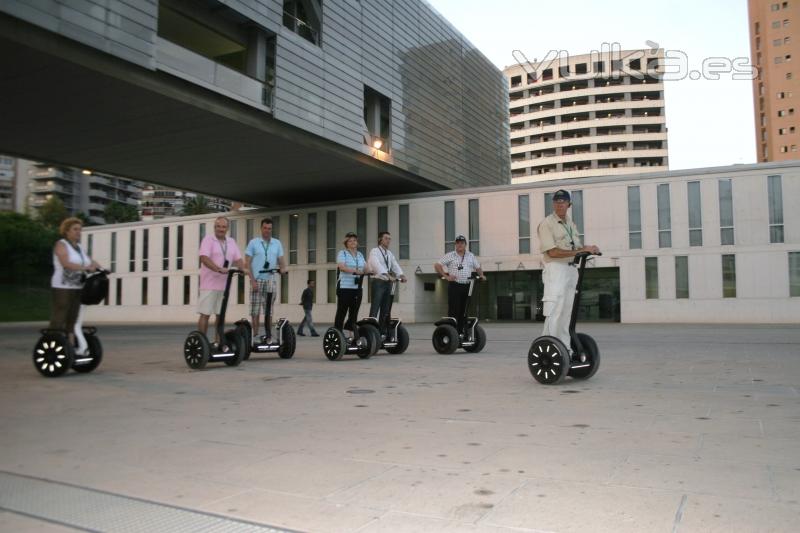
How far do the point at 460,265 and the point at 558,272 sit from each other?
12.9ft

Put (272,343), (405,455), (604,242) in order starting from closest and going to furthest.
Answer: (405,455) < (272,343) < (604,242)

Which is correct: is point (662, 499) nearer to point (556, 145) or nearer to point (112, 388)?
point (112, 388)

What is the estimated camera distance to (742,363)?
8.06 metres

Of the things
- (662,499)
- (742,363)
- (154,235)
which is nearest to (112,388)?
(662,499)

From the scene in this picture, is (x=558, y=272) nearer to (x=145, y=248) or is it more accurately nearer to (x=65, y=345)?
(x=65, y=345)

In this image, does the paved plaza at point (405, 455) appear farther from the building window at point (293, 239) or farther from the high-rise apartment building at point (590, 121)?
the high-rise apartment building at point (590, 121)

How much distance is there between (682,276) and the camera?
27.1m

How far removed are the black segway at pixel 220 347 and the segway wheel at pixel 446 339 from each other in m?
3.29

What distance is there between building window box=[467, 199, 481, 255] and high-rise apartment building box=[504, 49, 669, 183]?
63454mm

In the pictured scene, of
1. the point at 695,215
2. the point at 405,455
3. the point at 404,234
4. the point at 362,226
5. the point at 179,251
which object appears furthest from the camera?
the point at 179,251

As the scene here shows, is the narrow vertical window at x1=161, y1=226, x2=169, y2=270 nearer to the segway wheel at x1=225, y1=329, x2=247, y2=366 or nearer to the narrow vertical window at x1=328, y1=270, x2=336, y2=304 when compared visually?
the narrow vertical window at x1=328, y1=270, x2=336, y2=304

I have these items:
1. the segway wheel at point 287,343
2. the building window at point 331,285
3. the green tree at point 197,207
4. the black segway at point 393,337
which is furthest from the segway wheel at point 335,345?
the green tree at point 197,207

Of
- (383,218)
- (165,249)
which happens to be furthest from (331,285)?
(165,249)

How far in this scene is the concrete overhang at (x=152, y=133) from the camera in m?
16.7
